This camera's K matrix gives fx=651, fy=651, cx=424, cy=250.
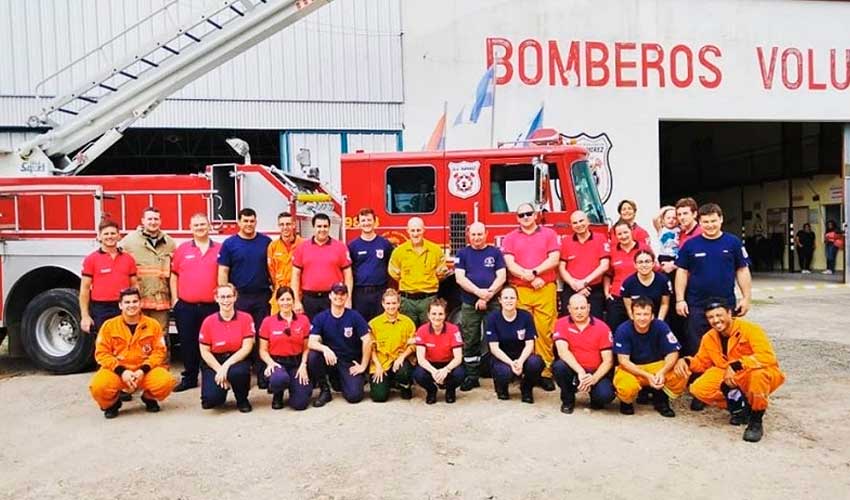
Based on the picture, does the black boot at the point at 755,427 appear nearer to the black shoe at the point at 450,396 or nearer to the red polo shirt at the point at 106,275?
the black shoe at the point at 450,396

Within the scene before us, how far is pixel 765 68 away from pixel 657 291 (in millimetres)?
13439

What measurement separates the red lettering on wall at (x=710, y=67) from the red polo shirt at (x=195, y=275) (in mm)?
14051

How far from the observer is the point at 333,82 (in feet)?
47.8

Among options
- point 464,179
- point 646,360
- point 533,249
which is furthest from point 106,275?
point 646,360

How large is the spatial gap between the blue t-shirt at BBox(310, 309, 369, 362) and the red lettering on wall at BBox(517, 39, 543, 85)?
10.8 meters

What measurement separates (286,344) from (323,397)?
0.59 meters

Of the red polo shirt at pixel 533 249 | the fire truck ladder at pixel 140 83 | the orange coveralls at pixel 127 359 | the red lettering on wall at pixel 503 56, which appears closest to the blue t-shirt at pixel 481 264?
the red polo shirt at pixel 533 249

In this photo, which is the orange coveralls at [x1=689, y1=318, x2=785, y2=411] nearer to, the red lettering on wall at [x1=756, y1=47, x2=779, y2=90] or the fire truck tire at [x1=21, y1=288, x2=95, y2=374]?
the fire truck tire at [x1=21, y1=288, x2=95, y2=374]

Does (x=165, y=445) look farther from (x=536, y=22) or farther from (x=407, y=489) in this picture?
(x=536, y=22)

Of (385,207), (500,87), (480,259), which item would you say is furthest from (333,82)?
(480,259)

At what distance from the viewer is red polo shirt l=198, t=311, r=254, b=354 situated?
19.2 feet

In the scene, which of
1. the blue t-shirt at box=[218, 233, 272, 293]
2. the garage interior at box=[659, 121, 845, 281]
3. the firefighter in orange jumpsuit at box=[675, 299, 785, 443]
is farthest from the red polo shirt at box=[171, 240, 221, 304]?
the garage interior at box=[659, 121, 845, 281]

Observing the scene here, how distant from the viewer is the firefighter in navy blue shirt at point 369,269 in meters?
6.68

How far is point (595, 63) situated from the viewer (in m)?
15.7
